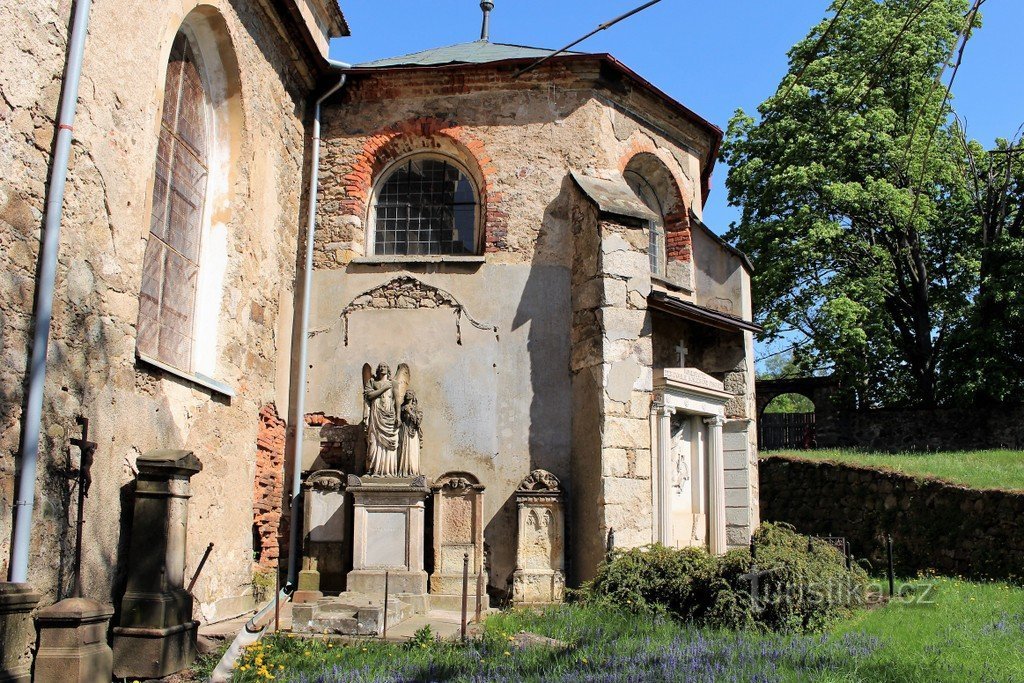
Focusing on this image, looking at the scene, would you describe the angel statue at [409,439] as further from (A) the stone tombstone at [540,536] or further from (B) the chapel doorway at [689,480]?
(B) the chapel doorway at [689,480]

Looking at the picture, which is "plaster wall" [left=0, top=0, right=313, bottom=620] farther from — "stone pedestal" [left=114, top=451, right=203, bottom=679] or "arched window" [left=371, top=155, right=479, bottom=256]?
"arched window" [left=371, top=155, right=479, bottom=256]

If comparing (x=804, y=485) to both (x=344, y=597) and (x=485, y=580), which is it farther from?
(x=344, y=597)

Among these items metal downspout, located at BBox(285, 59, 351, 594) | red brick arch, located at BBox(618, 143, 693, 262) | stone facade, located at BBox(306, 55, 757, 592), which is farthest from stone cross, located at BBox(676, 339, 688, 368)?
metal downspout, located at BBox(285, 59, 351, 594)

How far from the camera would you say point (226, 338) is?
988 cm

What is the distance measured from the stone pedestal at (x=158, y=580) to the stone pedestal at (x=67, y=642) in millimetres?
627

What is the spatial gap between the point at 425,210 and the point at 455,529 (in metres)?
4.48

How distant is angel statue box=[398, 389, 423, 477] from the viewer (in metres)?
10.8

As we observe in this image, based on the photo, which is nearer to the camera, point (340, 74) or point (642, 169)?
point (340, 74)

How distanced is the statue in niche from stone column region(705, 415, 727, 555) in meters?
4.01

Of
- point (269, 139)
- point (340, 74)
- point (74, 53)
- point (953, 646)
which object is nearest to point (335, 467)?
point (269, 139)

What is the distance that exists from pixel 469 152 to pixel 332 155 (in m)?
1.90

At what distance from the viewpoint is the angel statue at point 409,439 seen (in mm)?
10844

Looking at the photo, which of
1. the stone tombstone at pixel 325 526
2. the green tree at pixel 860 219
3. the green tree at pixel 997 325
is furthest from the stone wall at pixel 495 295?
the green tree at pixel 997 325

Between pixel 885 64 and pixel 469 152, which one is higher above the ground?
pixel 469 152
